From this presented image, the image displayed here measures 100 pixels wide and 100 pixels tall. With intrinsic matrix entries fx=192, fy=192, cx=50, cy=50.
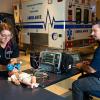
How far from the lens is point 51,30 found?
5305mm

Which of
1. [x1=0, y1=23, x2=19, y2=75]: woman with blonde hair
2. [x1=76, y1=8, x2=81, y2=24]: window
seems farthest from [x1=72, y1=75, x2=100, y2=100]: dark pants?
[x1=76, y1=8, x2=81, y2=24]: window

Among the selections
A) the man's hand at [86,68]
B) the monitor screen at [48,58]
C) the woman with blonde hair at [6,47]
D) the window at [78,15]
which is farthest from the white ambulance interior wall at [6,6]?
the man's hand at [86,68]

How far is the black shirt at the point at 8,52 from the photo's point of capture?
95.6 inches

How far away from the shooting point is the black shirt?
7.96ft

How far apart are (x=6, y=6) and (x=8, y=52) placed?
4830 millimetres

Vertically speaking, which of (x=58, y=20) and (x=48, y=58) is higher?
(x=58, y=20)

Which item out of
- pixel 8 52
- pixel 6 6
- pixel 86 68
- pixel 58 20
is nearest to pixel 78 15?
pixel 58 20

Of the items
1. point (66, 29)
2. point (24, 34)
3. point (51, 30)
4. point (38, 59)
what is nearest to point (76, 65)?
point (38, 59)

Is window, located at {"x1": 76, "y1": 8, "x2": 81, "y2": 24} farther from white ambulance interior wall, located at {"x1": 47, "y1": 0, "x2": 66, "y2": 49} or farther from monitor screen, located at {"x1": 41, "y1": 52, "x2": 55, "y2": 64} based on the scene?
monitor screen, located at {"x1": 41, "y1": 52, "x2": 55, "y2": 64}

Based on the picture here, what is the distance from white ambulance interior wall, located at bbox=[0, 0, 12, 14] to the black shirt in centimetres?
461

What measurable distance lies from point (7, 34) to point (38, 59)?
0.48 metres

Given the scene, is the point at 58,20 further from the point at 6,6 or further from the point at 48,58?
the point at 48,58

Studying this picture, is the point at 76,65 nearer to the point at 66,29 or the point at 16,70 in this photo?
the point at 16,70

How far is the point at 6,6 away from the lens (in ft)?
22.7
